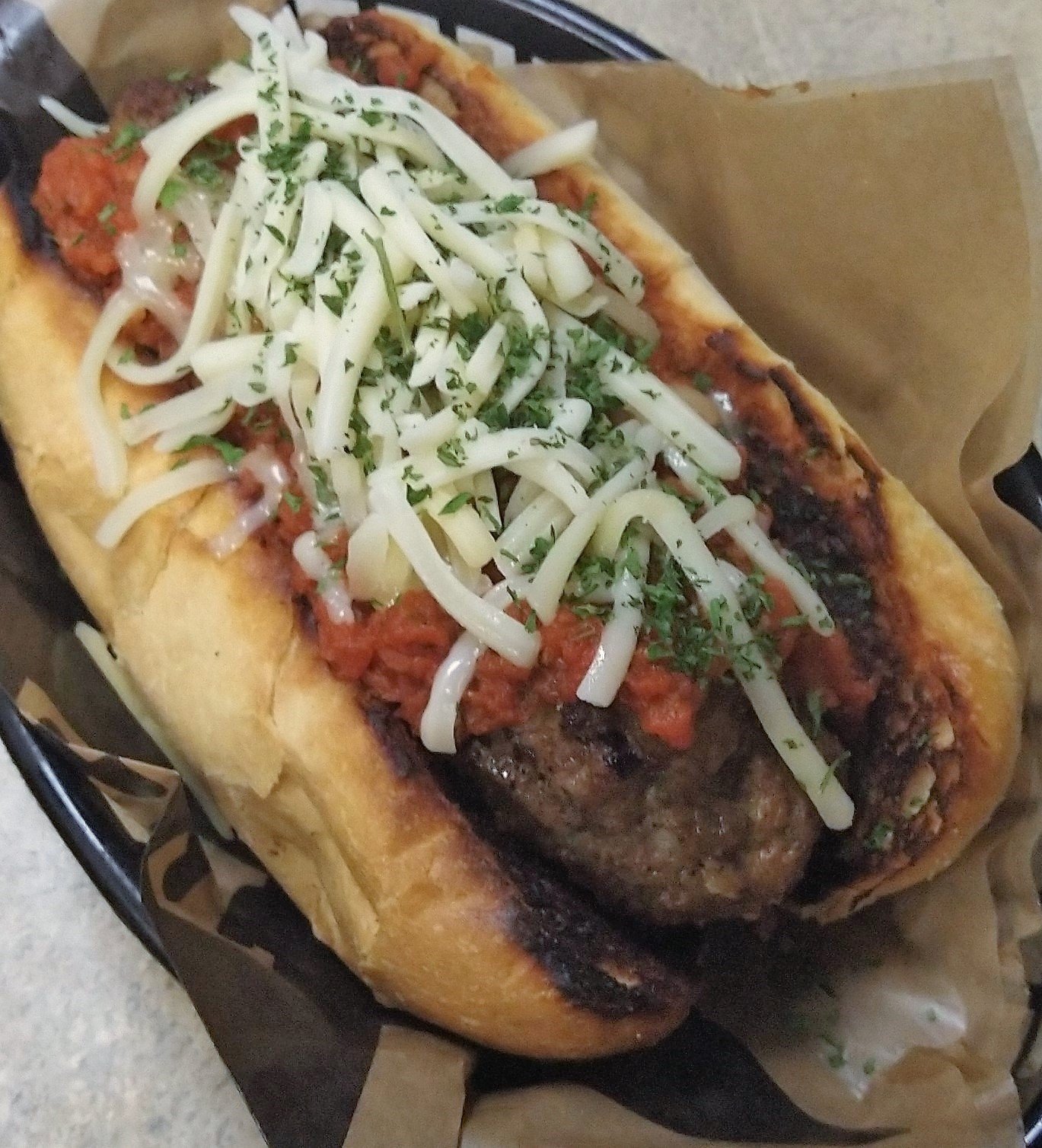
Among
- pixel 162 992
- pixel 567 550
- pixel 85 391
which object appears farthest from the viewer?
pixel 162 992

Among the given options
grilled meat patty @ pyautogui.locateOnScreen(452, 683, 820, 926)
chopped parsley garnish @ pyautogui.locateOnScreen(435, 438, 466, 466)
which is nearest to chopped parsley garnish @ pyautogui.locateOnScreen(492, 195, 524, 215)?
chopped parsley garnish @ pyautogui.locateOnScreen(435, 438, 466, 466)

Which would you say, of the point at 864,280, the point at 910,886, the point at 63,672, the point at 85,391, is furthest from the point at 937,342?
the point at 63,672

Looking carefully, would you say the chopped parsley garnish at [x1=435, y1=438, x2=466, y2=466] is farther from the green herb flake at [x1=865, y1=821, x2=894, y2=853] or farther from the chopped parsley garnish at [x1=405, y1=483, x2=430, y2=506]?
the green herb flake at [x1=865, y1=821, x2=894, y2=853]

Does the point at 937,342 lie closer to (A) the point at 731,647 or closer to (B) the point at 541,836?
(A) the point at 731,647

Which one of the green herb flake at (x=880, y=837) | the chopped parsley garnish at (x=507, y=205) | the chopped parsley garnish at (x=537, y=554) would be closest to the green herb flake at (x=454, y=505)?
the chopped parsley garnish at (x=537, y=554)

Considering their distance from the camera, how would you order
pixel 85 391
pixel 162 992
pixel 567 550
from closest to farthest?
pixel 567 550 < pixel 85 391 < pixel 162 992

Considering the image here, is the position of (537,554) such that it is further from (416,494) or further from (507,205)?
(507,205)
